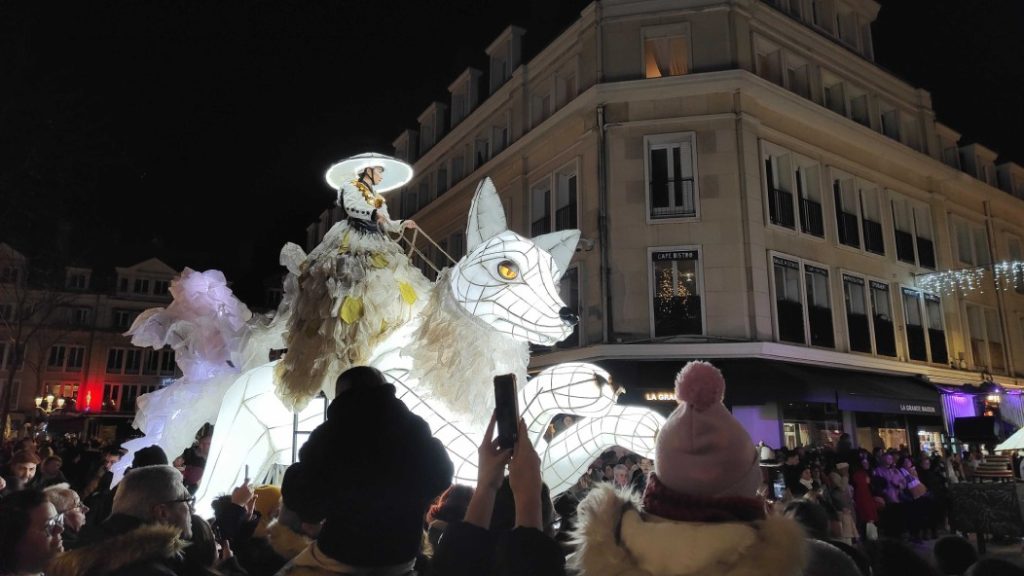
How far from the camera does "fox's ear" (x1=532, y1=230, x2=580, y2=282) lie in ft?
15.5

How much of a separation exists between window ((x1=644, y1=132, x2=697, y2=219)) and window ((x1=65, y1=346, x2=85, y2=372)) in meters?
39.8

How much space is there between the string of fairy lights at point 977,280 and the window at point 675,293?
8.41m

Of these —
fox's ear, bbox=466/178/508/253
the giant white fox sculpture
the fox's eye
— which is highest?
fox's ear, bbox=466/178/508/253

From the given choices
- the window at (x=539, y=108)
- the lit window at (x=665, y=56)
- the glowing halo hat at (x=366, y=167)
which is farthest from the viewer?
the window at (x=539, y=108)

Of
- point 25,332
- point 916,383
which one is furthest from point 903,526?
point 25,332

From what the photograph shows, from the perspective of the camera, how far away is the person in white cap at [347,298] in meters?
4.83

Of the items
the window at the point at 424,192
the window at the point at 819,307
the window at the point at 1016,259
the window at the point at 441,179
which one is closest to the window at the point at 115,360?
the window at the point at 424,192

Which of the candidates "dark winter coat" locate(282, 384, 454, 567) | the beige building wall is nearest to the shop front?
the beige building wall

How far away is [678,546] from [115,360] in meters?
47.8

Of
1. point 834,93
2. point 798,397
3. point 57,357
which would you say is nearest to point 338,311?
point 798,397

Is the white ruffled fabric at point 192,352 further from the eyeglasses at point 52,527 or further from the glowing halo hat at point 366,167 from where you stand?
the eyeglasses at point 52,527

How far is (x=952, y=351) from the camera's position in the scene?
19641 mm

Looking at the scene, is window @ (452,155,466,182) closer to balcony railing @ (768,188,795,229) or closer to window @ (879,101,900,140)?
balcony railing @ (768,188,795,229)

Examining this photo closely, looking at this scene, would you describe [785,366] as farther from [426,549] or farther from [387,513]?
[387,513]
